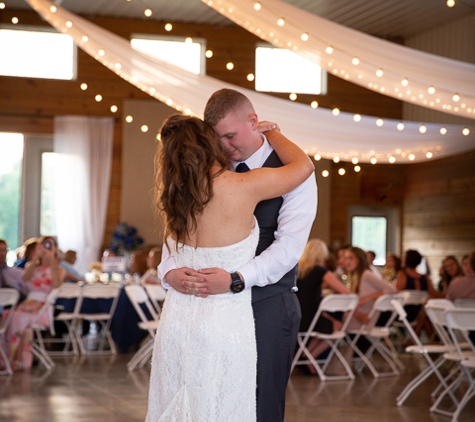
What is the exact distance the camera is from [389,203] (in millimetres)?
15070

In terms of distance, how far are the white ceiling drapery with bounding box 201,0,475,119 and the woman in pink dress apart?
307 cm

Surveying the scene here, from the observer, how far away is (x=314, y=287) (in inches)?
291

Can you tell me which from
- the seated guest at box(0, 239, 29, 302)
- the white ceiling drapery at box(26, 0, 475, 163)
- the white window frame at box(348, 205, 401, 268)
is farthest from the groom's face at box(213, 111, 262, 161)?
the white window frame at box(348, 205, 401, 268)

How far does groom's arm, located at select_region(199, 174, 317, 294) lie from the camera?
2.47 meters

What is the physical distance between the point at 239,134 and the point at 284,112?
16.7 feet

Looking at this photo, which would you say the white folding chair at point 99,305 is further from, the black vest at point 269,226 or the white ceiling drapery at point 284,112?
the black vest at point 269,226

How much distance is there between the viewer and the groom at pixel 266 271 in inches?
98.0

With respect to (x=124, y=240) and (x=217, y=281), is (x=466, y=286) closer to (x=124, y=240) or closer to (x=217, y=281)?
(x=217, y=281)

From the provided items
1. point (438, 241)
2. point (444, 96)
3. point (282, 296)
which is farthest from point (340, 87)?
point (282, 296)

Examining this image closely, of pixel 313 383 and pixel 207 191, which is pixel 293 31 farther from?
pixel 207 191

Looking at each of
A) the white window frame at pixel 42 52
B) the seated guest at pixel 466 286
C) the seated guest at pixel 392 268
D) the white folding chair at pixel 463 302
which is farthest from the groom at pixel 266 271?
the white window frame at pixel 42 52

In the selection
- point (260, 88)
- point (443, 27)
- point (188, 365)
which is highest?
point (443, 27)

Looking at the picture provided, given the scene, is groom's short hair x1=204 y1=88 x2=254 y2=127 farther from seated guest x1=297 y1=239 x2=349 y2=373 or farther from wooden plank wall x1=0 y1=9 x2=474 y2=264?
wooden plank wall x1=0 y1=9 x2=474 y2=264

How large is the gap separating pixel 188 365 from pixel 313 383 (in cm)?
464
